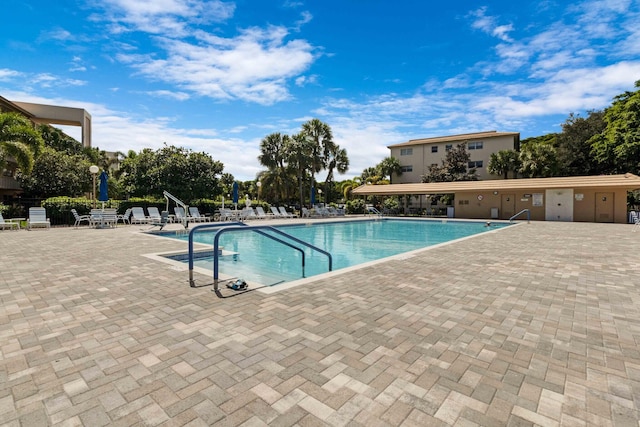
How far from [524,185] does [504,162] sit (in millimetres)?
11802

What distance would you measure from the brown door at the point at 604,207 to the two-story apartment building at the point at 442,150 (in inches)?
553

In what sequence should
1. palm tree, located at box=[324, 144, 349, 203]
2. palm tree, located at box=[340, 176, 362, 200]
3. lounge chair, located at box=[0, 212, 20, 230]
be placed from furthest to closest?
palm tree, located at box=[340, 176, 362, 200]
palm tree, located at box=[324, 144, 349, 203]
lounge chair, located at box=[0, 212, 20, 230]

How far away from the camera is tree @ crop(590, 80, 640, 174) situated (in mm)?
27516

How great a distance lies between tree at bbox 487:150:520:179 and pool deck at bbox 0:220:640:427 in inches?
1297

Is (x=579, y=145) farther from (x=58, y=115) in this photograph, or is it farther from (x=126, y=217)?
(x=58, y=115)

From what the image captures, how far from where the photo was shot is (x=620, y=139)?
2891 centimetres

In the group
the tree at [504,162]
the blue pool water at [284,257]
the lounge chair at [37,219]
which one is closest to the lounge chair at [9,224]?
the lounge chair at [37,219]

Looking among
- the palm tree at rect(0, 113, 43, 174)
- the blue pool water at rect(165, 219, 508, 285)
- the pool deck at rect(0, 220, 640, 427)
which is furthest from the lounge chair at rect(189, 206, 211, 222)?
the pool deck at rect(0, 220, 640, 427)

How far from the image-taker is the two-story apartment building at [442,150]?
37.6 meters

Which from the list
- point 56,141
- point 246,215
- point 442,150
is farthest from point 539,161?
point 56,141

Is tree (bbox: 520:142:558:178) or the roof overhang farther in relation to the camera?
tree (bbox: 520:142:558:178)

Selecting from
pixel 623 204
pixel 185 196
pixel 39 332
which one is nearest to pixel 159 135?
pixel 185 196

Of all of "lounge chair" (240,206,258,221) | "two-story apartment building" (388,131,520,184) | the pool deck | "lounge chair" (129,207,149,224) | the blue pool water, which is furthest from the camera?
"two-story apartment building" (388,131,520,184)

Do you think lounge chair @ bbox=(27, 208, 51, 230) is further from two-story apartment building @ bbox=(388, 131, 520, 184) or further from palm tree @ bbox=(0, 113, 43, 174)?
two-story apartment building @ bbox=(388, 131, 520, 184)
